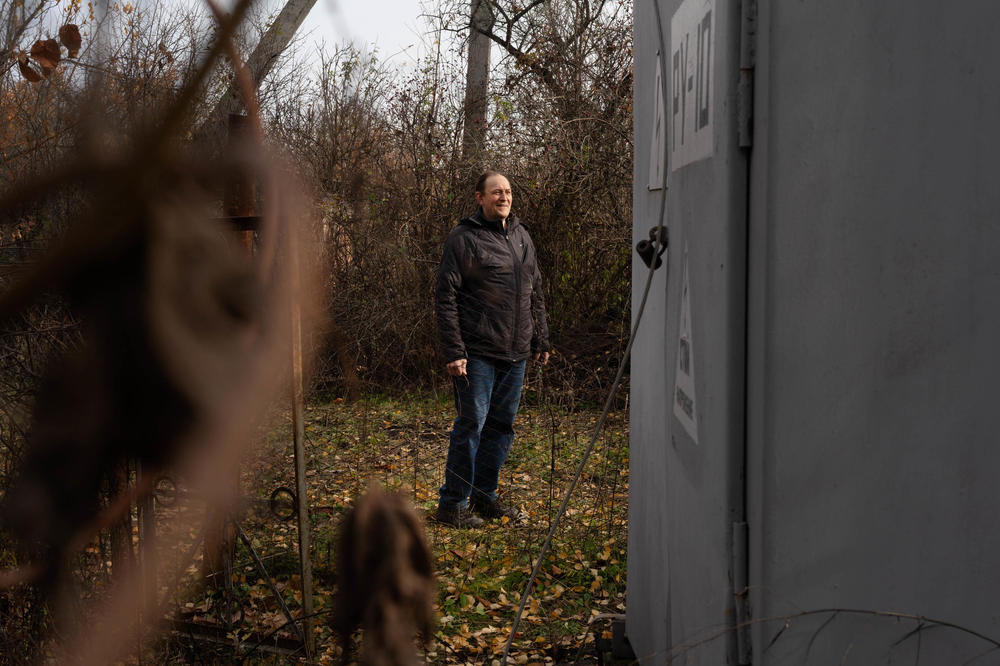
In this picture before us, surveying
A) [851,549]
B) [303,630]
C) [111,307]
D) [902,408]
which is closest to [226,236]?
[111,307]

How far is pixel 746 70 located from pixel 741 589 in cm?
97

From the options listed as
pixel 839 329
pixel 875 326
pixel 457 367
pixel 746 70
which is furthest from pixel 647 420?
pixel 457 367

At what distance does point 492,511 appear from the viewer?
5.62 metres

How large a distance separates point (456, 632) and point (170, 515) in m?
3.77

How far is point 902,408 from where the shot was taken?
1010 mm

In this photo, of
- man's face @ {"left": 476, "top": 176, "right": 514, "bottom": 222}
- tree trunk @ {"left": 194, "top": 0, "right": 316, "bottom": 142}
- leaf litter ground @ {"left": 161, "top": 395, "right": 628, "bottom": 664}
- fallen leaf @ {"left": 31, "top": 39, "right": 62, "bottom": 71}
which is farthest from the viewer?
man's face @ {"left": 476, "top": 176, "right": 514, "bottom": 222}

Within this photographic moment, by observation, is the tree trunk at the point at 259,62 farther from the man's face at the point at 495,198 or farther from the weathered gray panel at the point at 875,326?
the man's face at the point at 495,198

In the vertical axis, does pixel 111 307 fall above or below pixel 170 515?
above

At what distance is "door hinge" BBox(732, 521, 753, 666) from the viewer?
158 cm

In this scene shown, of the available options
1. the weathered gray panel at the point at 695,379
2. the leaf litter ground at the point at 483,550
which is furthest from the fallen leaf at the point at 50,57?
the leaf litter ground at the point at 483,550

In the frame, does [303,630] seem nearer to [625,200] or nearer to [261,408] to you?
[261,408]

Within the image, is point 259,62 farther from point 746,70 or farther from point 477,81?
point 477,81

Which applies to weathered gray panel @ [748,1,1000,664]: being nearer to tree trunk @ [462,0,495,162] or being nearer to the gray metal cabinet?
the gray metal cabinet

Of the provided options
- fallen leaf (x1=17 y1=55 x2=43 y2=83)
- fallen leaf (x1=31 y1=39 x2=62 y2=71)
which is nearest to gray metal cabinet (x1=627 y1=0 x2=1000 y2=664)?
fallen leaf (x1=31 y1=39 x2=62 y2=71)
